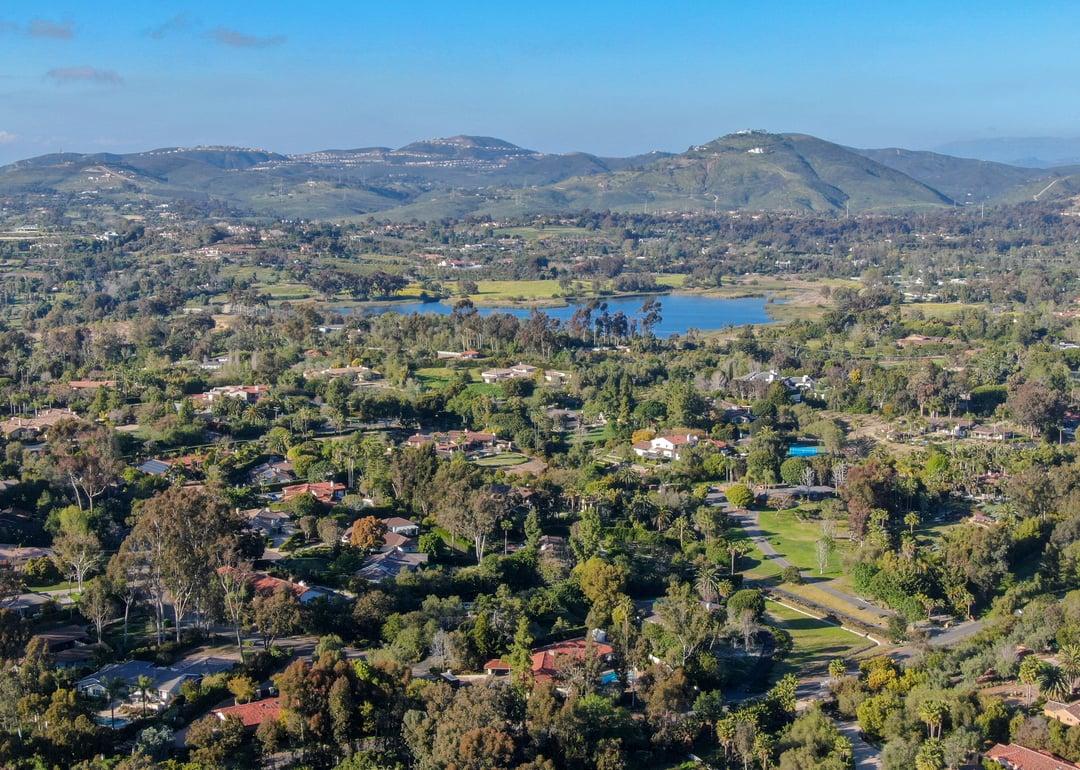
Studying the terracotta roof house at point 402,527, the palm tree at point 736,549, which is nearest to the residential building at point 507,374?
the terracotta roof house at point 402,527

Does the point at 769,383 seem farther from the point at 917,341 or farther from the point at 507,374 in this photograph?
the point at 917,341

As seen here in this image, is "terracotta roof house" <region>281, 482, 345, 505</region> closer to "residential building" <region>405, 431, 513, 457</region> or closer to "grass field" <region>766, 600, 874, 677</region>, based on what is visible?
"residential building" <region>405, 431, 513, 457</region>

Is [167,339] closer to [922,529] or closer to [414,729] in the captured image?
[922,529]

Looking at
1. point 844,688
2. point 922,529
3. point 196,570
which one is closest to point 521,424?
point 922,529

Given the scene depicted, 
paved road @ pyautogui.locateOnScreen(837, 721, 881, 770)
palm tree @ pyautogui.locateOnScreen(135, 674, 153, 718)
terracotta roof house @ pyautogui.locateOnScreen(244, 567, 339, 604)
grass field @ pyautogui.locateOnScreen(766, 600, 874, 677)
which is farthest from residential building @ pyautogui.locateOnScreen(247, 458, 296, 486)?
paved road @ pyautogui.locateOnScreen(837, 721, 881, 770)

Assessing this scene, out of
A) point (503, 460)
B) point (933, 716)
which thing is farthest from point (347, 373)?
point (933, 716)

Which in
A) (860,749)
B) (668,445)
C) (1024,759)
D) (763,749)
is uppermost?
(763,749)
